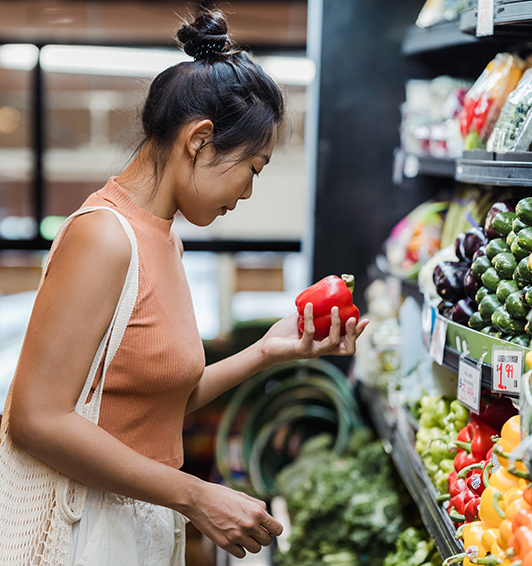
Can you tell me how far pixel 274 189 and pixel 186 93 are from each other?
8.53 feet

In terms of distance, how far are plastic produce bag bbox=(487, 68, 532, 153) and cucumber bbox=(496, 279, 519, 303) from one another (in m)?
0.31

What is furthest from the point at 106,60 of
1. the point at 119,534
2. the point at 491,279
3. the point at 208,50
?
the point at 119,534

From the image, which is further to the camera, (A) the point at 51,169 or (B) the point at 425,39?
(A) the point at 51,169

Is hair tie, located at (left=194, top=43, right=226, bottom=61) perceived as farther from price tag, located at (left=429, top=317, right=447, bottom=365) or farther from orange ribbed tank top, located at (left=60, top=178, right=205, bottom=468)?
price tag, located at (left=429, top=317, right=447, bottom=365)

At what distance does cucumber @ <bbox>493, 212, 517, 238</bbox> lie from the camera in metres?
1.54

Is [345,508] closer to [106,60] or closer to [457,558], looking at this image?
[457,558]

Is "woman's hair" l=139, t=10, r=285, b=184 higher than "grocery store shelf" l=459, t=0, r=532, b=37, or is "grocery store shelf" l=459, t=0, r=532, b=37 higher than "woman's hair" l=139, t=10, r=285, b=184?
"grocery store shelf" l=459, t=0, r=532, b=37

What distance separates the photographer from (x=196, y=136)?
1.36 m

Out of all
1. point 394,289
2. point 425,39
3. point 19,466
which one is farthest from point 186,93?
point 394,289

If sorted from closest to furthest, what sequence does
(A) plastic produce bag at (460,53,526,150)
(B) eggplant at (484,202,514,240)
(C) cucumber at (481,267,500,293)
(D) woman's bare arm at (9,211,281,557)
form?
(D) woman's bare arm at (9,211,281,557) < (C) cucumber at (481,267,500,293) < (B) eggplant at (484,202,514,240) < (A) plastic produce bag at (460,53,526,150)

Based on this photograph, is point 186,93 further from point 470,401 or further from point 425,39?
point 425,39

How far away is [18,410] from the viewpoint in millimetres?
1214

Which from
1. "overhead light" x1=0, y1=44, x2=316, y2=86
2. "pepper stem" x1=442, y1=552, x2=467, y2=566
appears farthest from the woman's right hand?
"overhead light" x1=0, y1=44, x2=316, y2=86

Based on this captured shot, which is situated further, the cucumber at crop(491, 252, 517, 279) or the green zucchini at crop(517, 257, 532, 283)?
the cucumber at crop(491, 252, 517, 279)
